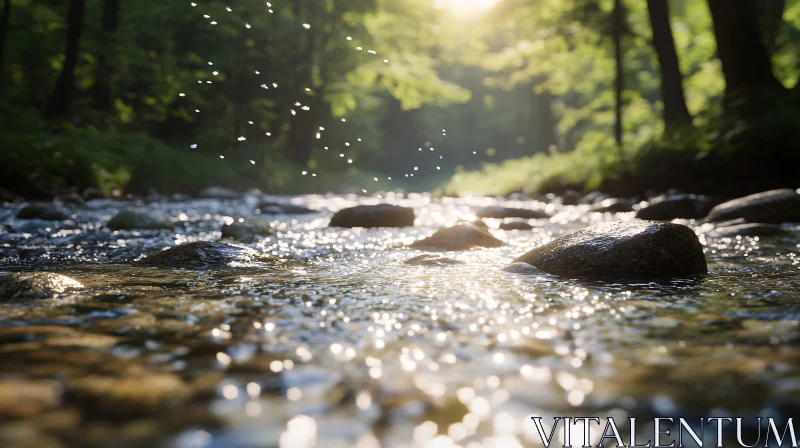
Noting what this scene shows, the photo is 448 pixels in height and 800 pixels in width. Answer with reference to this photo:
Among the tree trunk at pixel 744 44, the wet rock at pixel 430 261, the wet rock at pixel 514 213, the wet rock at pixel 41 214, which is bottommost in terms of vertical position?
the wet rock at pixel 430 261

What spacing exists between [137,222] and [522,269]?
15.6 feet

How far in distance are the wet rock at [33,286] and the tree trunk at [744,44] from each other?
1165 cm

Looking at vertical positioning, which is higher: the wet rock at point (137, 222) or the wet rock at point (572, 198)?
the wet rock at point (572, 198)

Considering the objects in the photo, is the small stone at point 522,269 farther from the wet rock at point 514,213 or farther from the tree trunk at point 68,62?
the tree trunk at point 68,62

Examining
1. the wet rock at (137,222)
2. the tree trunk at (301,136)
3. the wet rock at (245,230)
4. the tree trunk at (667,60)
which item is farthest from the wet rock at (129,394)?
the tree trunk at (301,136)

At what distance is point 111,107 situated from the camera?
64.6ft

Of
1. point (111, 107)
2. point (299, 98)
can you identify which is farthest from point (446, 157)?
point (111, 107)

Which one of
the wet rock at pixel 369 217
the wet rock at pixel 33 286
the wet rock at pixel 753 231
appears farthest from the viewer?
the wet rock at pixel 369 217

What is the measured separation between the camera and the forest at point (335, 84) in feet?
37.3

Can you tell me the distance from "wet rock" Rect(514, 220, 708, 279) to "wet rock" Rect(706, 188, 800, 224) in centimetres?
384

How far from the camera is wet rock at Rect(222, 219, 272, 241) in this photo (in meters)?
6.22

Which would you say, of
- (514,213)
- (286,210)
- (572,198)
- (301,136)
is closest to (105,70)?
(301,136)

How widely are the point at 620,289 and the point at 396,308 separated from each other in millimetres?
1237

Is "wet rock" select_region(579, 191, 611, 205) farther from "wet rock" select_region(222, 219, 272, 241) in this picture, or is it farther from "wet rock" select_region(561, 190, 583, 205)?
"wet rock" select_region(222, 219, 272, 241)
